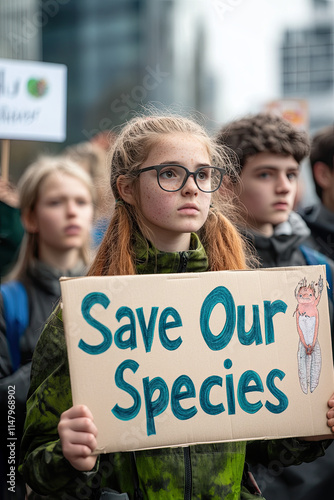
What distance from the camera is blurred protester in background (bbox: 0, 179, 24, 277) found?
12.5ft

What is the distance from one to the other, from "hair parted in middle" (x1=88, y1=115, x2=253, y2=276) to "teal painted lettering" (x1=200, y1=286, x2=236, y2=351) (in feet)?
0.74

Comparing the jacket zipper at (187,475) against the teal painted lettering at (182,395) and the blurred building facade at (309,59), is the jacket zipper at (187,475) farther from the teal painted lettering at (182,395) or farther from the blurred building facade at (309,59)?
the blurred building facade at (309,59)

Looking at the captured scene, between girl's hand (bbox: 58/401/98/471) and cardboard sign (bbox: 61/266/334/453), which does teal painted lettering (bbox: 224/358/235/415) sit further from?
girl's hand (bbox: 58/401/98/471)

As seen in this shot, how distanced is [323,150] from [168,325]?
2.16 metres

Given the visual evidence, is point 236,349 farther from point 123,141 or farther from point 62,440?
point 123,141

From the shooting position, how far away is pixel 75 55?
66.7m

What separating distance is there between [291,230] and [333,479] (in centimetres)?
99

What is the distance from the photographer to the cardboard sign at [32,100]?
4371 millimetres

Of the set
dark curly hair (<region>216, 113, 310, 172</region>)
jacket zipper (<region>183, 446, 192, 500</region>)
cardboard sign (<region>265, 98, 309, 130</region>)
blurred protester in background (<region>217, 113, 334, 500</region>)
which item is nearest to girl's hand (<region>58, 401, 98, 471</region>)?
jacket zipper (<region>183, 446, 192, 500</region>)

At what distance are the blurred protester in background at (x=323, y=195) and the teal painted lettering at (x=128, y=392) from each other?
193 centimetres

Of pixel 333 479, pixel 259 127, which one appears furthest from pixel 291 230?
pixel 333 479

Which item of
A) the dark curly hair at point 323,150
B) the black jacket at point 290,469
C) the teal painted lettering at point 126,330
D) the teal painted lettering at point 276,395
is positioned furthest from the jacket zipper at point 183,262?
the dark curly hair at point 323,150

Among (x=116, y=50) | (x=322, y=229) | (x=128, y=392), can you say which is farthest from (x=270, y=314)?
(x=116, y=50)

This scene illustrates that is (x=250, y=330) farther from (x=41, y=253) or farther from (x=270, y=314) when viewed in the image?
(x=41, y=253)
